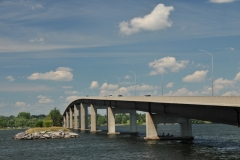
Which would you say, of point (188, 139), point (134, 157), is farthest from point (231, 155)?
point (188, 139)

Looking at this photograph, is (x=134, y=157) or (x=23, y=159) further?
(x=23, y=159)

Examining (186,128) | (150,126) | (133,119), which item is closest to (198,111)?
(186,128)

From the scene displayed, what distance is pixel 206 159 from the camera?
52812mm

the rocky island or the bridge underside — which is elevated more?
the bridge underside

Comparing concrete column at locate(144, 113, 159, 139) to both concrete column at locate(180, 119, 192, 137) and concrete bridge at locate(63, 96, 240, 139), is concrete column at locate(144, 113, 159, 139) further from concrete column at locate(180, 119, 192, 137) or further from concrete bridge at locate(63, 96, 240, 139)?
concrete column at locate(180, 119, 192, 137)

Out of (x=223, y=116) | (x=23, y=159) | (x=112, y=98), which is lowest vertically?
(x=23, y=159)

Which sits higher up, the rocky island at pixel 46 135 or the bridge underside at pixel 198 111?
the bridge underside at pixel 198 111

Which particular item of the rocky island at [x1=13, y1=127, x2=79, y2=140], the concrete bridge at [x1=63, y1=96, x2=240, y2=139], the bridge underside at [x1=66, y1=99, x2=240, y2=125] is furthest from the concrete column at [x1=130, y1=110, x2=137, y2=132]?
the rocky island at [x1=13, y1=127, x2=79, y2=140]

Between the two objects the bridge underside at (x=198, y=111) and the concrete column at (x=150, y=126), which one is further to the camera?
the concrete column at (x=150, y=126)

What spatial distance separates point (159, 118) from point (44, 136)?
134ft

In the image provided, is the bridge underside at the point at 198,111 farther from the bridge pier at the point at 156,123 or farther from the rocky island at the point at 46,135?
the rocky island at the point at 46,135

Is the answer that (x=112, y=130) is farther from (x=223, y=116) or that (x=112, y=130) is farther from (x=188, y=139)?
(x=223, y=116)

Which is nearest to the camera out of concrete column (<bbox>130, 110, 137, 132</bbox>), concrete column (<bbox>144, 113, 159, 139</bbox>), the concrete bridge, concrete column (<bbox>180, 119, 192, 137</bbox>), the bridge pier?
the concrete bridge

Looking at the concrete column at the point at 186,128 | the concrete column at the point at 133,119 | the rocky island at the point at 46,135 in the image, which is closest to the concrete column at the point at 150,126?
the concrete column at the point at 186,128
